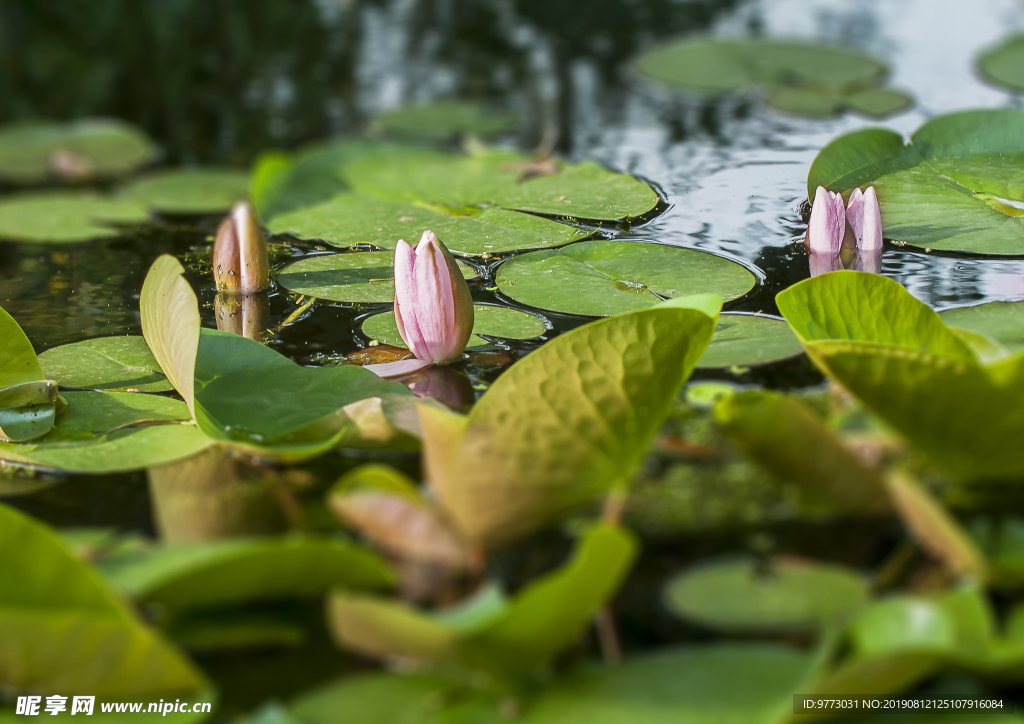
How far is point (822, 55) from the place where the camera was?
2.79m

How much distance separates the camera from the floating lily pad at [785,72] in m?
2.35

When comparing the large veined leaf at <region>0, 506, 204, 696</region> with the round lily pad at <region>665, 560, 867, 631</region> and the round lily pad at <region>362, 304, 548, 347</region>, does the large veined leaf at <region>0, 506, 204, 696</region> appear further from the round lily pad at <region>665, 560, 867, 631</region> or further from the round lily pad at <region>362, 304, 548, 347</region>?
the round lily pad at <region>362, 304, 548, 347</region>

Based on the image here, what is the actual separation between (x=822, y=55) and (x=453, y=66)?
1.14m

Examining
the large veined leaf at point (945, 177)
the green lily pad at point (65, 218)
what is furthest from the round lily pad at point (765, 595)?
the green lily pad at point (65, 218)

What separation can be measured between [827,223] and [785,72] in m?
1.62

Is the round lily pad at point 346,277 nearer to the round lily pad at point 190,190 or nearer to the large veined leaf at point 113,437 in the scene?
the large veined leaf at point 113,437

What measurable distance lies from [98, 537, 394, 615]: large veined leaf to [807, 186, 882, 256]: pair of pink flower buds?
0.82 meters

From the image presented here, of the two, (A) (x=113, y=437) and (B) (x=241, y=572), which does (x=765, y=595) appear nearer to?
(B) (x=241, y=572)

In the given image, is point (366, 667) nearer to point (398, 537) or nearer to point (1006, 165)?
point (398, 537)

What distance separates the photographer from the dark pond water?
121 centimetres

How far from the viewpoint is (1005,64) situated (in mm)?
2504

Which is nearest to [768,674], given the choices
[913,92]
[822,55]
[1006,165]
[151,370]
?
[151,370]

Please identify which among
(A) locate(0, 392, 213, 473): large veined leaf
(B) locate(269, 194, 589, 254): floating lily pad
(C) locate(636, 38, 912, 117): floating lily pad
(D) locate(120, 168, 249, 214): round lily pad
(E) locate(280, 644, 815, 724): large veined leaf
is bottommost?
(D) locate(120, 168, 249, 214): round lily pad

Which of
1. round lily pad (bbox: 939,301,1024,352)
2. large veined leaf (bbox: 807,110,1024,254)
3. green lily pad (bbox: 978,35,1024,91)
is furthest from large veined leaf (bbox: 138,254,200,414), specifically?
green lily pad (bbox: 978,35,1024,91)
